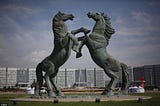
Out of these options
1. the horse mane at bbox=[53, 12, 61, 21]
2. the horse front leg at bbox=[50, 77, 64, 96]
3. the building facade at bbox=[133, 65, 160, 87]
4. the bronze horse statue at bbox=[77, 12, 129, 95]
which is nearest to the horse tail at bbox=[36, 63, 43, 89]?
the horse front leg at bbox=[50, 77, 64, 96]

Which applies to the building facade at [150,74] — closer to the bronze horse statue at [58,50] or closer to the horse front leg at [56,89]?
the horse front leg at [56,89]

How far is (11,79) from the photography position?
121 m

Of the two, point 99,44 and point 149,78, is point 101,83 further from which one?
point 99,44

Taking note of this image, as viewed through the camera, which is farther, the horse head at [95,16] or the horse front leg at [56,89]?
the horse head at [95,16]

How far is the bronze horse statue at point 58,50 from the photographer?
2069 cm

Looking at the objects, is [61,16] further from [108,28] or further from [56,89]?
[56,89]

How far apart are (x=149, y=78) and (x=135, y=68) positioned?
34.0 ft

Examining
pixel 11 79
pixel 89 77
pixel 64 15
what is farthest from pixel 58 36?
pixel 11 79

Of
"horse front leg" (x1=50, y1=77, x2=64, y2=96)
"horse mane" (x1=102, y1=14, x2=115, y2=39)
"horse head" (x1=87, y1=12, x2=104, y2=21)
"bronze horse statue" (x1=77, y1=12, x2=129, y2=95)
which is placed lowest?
"horse front leg" (x1=50, y1=77, x2=64, y2=96)

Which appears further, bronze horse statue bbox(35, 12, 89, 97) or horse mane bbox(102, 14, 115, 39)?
horse mane bbox(102, 14, 115, 39)

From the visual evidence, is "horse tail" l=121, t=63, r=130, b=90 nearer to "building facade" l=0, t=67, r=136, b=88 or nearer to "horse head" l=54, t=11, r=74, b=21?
"horse head" l=54, t=11, r=74, b=21

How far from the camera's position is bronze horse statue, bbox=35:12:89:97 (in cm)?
2069

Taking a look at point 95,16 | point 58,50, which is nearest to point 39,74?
point 58,50

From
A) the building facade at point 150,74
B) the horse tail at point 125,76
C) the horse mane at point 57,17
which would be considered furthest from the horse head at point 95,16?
the building facade at point 150,74
